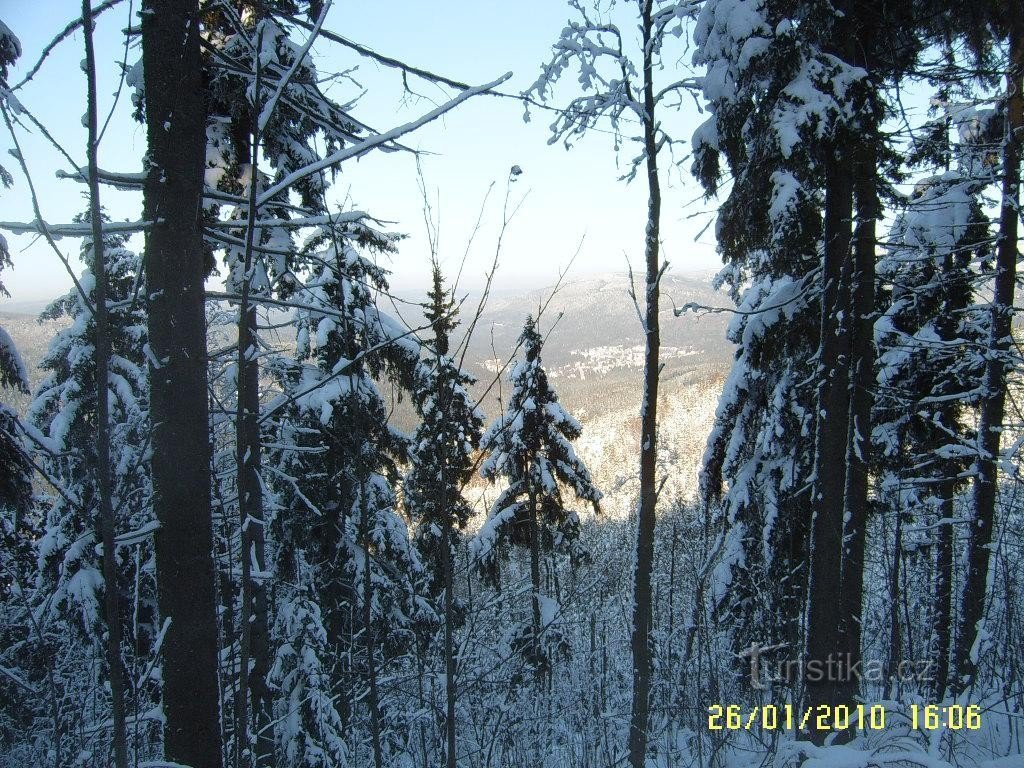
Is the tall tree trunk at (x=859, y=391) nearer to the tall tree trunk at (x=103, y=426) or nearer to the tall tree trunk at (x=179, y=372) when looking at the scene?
the tall tree trunk at (x=179, y=372)

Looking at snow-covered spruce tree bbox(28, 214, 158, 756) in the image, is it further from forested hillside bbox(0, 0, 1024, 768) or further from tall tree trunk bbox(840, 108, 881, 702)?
tall tree trunk bbox(840, 108, 881, 702)

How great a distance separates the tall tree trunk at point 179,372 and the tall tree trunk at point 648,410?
4.79 metres

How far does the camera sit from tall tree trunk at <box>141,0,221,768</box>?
2.45 metres

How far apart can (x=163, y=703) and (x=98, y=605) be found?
8972 millimetres

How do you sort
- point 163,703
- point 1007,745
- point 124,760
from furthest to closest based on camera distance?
point 1007,745 < point 163,703 < point 124,760

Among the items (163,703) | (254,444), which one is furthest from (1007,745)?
(254,444)

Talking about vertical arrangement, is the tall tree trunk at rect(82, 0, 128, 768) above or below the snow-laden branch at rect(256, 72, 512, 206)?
below

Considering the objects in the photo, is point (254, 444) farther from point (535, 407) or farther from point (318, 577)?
point (535, 407)

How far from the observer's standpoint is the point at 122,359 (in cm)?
965

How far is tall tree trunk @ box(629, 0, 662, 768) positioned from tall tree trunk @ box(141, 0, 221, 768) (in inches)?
189

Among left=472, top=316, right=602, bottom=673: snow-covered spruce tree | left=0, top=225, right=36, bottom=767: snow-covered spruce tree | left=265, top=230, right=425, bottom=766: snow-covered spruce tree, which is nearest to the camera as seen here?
left=0, top=225, right=36, bottom=767: snow-covered spruce tree

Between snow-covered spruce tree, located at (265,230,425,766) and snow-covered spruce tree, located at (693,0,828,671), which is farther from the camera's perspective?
snow-covered spruce tree, located at (265,230,425,766)

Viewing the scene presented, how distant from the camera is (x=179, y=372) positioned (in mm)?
2533

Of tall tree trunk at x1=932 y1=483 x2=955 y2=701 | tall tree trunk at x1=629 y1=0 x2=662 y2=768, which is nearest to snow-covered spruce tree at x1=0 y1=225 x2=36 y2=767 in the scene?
tall tree trunk at x1=629 y1=0 x2=662 y2=768
